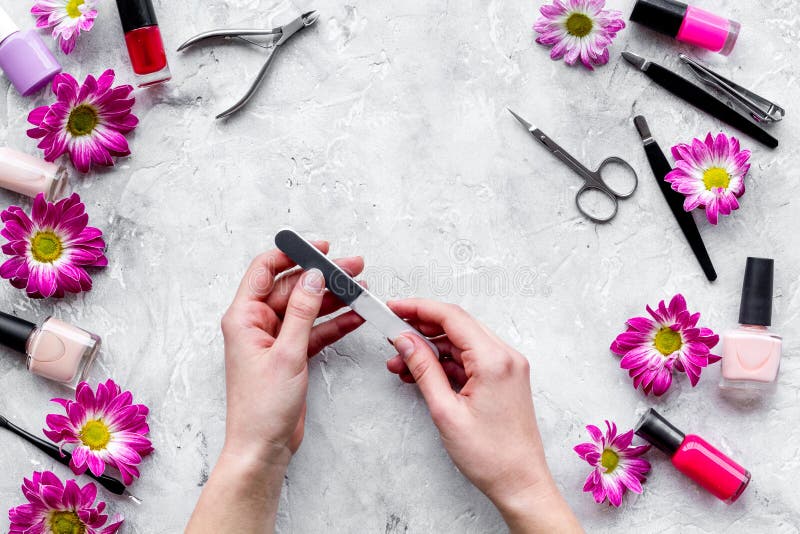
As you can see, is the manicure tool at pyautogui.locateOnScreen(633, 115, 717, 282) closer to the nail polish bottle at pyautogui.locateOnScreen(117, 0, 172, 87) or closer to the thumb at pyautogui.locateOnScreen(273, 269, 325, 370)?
the thumb at pyautogui.locateOnScreen(273, 269, 325, 370)

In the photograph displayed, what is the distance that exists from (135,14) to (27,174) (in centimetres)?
25

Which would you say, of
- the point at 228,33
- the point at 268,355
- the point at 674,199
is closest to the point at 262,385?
the point at 268,355

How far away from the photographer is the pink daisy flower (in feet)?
3.10

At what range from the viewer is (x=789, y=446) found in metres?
0.98

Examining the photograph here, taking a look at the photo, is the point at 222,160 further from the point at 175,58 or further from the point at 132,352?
the point at 132,352

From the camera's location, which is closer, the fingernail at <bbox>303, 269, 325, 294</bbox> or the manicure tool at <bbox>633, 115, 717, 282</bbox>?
the fingernail at <bbox>303, 269, 325, 294</bbox>

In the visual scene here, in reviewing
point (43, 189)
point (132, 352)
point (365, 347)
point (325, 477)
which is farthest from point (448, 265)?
point (43, 189)

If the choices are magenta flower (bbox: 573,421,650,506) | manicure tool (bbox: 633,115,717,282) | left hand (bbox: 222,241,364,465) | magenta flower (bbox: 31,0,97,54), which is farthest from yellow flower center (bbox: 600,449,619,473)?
magenta flower (bbox: 31,0,97,54)

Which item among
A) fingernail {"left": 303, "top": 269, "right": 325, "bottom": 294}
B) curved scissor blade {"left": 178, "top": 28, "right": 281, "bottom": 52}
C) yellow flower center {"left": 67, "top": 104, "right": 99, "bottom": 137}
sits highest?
curved scissor blade {"left": 178, "top": 28, "right": 281, "bottom": 52}

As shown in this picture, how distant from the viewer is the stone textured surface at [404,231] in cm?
98

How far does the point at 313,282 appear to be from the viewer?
83 cm

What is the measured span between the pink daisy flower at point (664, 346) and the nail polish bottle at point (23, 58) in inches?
32.1

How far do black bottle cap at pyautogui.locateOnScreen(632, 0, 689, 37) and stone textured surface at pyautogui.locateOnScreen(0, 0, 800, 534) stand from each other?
3cm

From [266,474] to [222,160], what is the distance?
0.41 m
